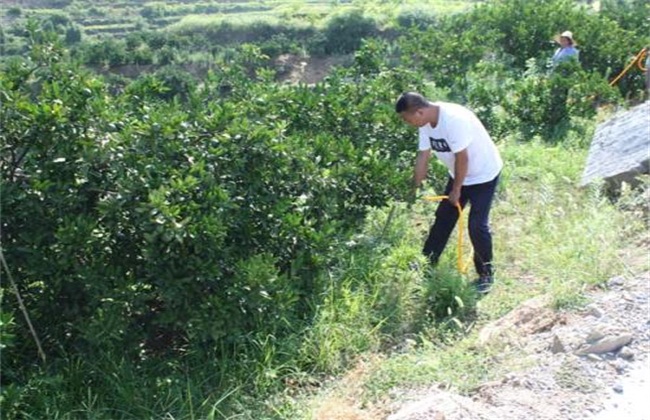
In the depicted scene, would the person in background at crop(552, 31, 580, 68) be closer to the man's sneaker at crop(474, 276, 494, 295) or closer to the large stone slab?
the large stone slab

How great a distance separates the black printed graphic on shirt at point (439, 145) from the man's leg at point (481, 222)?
33 centimetres

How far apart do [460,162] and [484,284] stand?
34.9 inches

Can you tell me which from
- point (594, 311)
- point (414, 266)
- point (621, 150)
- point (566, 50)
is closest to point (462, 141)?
point (414, 266)

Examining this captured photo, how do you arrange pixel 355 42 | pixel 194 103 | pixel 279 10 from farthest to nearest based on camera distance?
pixel 279 10 < pixel 355 42 < pixel 194 103

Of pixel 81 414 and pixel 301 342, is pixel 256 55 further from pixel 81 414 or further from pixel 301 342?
pixel 81 414

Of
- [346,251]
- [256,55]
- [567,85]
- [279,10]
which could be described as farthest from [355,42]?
[346,251]

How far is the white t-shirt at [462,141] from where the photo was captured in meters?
4.98

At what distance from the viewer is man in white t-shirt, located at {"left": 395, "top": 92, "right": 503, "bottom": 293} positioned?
16.3ft

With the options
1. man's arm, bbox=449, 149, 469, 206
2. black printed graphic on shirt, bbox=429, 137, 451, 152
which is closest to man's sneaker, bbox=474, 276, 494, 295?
man's arm, bbox=449, 149, 469, 206

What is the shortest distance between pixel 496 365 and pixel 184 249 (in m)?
1.75

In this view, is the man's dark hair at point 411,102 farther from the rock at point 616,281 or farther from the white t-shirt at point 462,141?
the rock at point 616,281

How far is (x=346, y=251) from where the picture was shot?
17.3ft

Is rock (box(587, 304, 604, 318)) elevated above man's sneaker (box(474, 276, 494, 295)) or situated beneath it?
elevated above

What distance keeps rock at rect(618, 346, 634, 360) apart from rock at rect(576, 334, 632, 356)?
0.04 metres
